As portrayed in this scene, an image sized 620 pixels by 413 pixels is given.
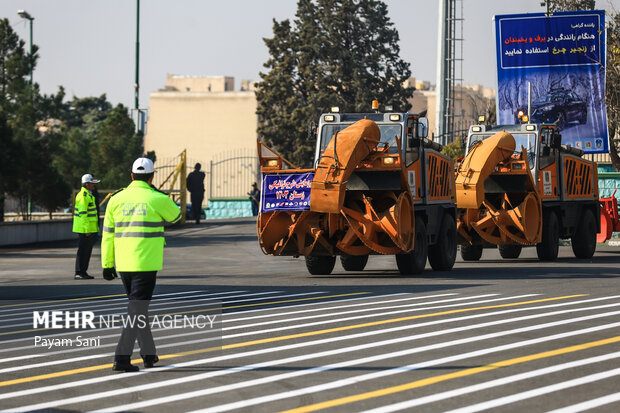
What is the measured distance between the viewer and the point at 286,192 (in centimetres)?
1902

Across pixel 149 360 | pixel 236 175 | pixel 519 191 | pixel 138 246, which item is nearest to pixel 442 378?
pixel 149 360

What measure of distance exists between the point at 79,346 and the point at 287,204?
8.40m

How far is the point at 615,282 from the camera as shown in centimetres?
1808

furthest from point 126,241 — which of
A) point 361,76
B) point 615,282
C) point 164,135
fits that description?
point 164,135

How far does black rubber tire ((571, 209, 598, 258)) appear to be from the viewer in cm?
2636

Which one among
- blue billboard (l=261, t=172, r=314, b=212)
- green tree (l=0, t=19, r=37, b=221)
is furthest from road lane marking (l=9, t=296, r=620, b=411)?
green tree (l=0, t=19, r=37, b=221)

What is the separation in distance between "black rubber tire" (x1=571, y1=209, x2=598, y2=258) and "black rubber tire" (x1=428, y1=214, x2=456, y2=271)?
5.78 m

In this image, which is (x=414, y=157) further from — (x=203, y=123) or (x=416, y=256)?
(x=203, y=123)

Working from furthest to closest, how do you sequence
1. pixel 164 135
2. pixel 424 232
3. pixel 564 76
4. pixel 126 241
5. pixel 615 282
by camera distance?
pixel 164 135 → pixel 564 76 → pixel 424 232 → pixel 615 282 → pixel 126 241

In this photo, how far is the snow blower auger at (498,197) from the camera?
22766 millimetres

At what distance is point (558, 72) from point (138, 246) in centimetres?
2893

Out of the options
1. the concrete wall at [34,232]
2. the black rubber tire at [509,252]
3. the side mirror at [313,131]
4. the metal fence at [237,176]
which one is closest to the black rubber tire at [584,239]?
the black rubber tire at [509,252]

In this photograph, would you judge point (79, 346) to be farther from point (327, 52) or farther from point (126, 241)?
point (327, 52)

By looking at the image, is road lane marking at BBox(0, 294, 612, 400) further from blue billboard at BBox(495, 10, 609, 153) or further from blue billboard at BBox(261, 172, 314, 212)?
blue billboard at BBox(495, 10, 609, 153)
